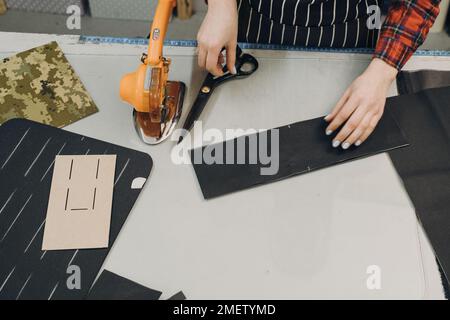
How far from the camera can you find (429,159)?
→ 2.58 ft

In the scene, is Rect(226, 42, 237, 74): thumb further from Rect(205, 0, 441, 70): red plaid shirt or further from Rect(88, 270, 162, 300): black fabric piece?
Rect(88, 270, 162, 300): black fabric piece

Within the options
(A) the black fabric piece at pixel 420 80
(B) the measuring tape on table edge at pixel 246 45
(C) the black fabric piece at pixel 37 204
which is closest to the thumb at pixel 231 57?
(B) the measuring tape on table edge at pixel 246 45

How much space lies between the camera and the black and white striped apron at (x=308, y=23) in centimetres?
92

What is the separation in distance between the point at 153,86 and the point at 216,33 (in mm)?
155

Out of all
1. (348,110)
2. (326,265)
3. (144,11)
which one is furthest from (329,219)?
(144,11)

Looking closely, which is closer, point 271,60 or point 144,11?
point 271,60

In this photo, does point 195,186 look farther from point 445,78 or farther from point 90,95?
point 445,78

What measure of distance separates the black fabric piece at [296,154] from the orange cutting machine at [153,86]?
0.29ft

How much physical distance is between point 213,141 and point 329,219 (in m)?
0.25

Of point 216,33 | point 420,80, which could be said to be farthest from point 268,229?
point 420,80

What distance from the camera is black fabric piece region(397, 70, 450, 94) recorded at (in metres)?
0.89

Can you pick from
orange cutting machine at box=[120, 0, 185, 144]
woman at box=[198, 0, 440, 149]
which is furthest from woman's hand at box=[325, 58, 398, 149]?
→ orange cutting machine at box=[120, 0, 185, 144]

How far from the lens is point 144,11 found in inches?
68.5

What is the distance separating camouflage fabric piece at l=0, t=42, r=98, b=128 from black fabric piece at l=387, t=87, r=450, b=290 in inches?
23.7
